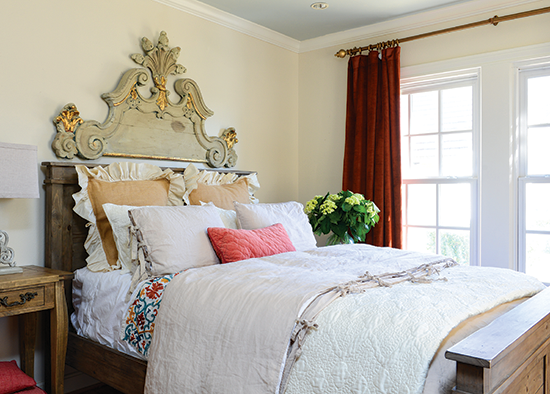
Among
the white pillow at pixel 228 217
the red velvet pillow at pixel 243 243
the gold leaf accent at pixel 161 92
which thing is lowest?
the red velvet pillow at pixel 243 243

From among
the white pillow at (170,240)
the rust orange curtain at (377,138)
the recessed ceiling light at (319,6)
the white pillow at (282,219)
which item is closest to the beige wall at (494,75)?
the rust orange curtain at (377,138)

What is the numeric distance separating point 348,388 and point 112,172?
1.90 m

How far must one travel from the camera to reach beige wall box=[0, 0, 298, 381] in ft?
7.82

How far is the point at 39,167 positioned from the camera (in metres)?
2.46

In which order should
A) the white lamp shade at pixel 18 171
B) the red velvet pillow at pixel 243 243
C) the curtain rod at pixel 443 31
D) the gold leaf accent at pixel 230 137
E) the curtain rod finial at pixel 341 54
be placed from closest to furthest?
the white lamp shade at pixel 18 171 < the red velvet pillow at pixel 243 243 < the curtain rod at pixel 443 31 < the gold leaf accent at pixel 230 137 < the curtain rod finial at pixel 341 54

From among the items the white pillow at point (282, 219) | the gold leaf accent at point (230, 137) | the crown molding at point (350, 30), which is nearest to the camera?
the white pillow at point (282, 219)

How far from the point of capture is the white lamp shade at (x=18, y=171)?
2020 millimetres

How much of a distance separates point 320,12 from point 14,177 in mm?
2556

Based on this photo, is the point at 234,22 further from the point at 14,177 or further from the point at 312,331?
the point at 312,331

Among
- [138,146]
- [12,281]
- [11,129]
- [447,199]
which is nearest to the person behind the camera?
[12,281]

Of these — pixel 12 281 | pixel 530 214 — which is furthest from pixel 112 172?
pixel 530 214

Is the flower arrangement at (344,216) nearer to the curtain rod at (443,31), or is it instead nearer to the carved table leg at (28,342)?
the curtain rod at (443,31)

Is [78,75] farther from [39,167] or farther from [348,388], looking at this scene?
[348,388]

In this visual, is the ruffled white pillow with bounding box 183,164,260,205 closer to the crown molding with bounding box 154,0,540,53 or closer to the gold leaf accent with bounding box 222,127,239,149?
the gold leaf accent with bounding box 222,127,239,149
